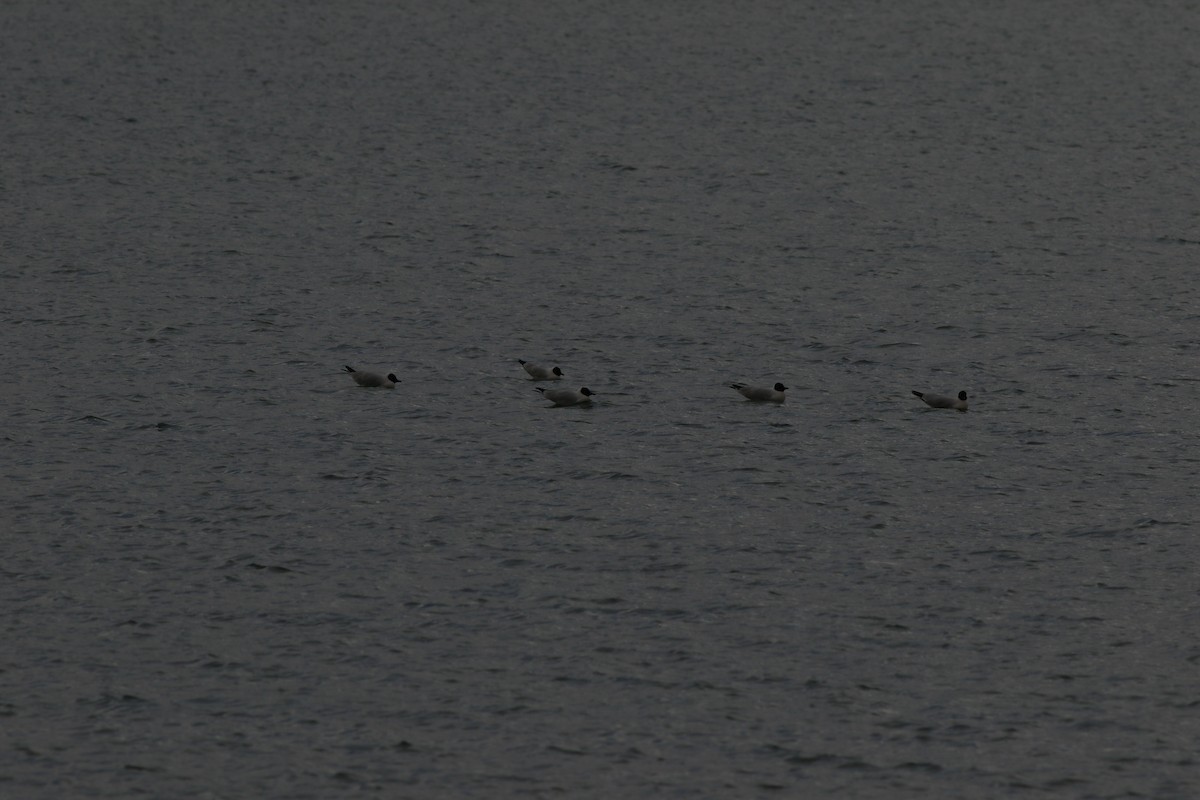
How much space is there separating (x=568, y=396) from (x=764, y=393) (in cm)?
485

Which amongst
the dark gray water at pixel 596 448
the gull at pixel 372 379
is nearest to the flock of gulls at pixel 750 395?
the gull at pixel 372 379

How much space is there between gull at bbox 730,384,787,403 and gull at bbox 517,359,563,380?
187 inches

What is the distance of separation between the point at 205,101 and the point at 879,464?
50.8 metres

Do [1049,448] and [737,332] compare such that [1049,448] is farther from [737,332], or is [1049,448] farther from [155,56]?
[155,56]

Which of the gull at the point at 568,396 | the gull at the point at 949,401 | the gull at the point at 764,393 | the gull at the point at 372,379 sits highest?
the gull at the point at 949,401

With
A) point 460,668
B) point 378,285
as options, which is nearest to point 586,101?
point 378,285

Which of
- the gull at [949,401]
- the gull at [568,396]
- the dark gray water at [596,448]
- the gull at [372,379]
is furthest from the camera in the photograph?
the gull at [372,379]

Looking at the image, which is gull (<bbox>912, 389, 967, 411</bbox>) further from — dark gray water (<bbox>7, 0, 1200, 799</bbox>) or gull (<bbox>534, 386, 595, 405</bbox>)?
gull (<bbox>534, 386, 595, 405</bbox>)

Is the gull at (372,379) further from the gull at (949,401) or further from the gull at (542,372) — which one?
the gull at (949,401)

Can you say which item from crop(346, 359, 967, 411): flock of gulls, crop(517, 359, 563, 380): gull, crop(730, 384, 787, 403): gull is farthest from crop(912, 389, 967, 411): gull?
crop(517, 359, 563, 380): gull

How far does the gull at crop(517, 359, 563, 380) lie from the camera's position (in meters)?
45.9

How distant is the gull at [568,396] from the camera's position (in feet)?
146

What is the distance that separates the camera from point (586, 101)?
279ft

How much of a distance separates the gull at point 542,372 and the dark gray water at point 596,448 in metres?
0.69
